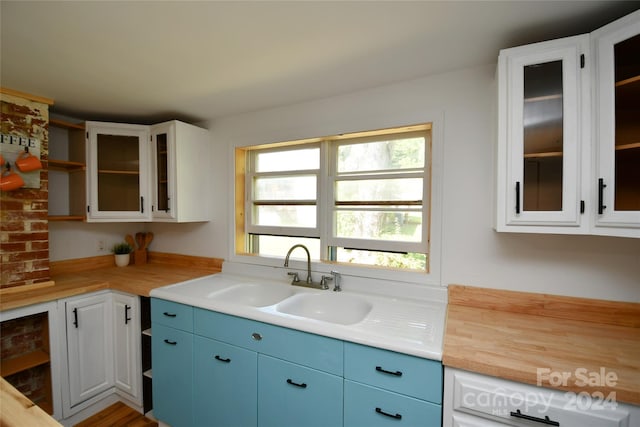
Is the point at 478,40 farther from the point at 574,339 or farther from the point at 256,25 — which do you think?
the point at 574,339

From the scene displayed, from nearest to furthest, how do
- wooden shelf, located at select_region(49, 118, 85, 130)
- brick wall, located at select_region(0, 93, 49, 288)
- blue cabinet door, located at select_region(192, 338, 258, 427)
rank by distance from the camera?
blue cabinet door, located at select_region(192, 338, 258, 427) < brick wall, located at select_region(0, 93, 49, 288) < wooden shelf, located at select_region(49, 118, 85, 130)

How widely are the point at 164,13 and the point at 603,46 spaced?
1.75 meters

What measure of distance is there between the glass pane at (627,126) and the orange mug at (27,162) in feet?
10.4

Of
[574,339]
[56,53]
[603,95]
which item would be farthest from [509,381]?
[56,53]

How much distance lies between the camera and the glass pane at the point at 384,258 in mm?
Result: 1819

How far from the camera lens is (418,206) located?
1792 millimetres

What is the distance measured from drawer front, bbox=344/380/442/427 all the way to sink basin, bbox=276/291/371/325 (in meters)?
0.50

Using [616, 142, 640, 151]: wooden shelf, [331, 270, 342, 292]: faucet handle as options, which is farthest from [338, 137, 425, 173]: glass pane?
[616, 142, 640, 151]: wooden shelf

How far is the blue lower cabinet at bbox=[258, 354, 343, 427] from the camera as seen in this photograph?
126 centimetres

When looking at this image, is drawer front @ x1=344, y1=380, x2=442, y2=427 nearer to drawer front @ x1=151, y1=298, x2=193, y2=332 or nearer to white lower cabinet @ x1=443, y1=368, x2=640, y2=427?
white lower cabinet @ x1=443, y1=368, x2=640, y2=427

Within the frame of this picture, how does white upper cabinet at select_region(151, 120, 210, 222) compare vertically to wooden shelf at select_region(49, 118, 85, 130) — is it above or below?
below

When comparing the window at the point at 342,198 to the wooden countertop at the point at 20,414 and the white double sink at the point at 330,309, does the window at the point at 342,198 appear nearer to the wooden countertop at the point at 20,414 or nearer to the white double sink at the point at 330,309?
the white double sink at the point at 330,309

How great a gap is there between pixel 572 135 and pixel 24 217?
3170 millimetres

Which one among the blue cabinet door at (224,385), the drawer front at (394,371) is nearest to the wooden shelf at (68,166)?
the blue cabinet door at (224,385)
